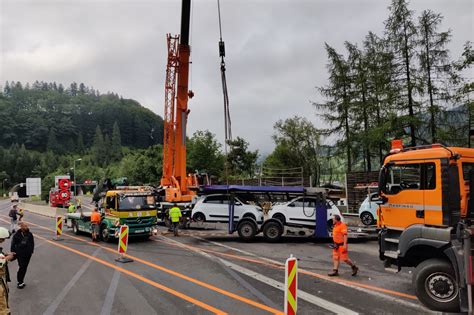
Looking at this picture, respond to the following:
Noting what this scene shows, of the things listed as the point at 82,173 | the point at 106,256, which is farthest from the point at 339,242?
the point at 82,173

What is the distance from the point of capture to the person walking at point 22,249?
877cm

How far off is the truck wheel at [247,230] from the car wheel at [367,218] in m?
6.16

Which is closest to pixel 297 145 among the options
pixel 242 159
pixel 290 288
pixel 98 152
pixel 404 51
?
pixel 242 159

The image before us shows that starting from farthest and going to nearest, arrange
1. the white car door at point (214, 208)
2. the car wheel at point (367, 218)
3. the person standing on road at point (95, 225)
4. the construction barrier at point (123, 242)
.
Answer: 1. the car wheel at point (367, 218)
2. the white car door at point (214, 208)
3. the person standing on road at point (95, 225)
4. the construction barrier at point (123, 242)

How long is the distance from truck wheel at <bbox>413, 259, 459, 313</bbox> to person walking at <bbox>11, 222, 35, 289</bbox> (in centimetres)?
866

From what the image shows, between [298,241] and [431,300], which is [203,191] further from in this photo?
[431,300]

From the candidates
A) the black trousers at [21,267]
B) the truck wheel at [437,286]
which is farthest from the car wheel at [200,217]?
the truck wheel at [437,286]

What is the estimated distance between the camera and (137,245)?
1492 centimetres

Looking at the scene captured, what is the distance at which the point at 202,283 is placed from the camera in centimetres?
875

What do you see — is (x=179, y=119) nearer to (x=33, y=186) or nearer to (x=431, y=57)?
(x=431, y=57)

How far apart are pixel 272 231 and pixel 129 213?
600 cm

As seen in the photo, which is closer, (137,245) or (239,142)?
(137,245)

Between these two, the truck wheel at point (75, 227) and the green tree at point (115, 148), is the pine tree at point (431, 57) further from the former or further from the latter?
the green tree at point (115, 148)

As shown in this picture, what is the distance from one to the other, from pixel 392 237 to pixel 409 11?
1710 centimetres
